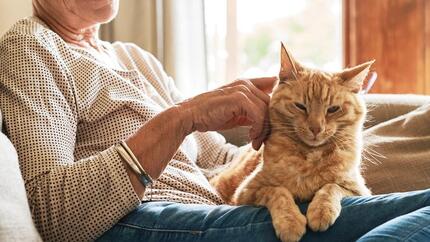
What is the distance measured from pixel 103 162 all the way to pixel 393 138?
89 cm

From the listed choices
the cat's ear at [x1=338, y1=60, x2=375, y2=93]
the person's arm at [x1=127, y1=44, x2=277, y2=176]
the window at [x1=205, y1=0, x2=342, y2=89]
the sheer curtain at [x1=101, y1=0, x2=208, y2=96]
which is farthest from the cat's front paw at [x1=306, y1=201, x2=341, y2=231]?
the window at [x1=205, y1=0, x2=342, y2=89]

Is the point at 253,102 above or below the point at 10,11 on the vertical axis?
below

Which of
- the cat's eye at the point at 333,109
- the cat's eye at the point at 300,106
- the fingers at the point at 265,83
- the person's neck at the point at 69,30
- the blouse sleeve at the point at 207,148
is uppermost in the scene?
the person's neck at the point at 69,30

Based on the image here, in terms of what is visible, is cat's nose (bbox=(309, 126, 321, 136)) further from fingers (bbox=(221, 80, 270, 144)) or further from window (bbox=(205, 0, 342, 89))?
Result: window (bbox=(205, 0, 342, 89))

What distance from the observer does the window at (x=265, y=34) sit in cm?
288

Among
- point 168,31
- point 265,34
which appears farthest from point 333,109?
point 265,34

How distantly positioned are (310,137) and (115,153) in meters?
0.41

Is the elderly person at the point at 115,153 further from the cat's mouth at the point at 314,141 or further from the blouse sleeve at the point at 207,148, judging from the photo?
the blouse sleeve at the point at 207,148

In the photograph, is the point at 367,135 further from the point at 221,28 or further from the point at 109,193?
the point at 221,28

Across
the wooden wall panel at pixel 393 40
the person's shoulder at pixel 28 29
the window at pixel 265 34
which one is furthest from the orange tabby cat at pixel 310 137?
the window at pixel 265 34

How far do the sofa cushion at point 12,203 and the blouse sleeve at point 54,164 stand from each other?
71 mm

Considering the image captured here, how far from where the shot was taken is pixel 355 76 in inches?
49.9

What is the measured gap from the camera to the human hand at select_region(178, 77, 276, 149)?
121 centimetres

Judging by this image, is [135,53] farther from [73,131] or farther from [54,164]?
[54,164]
